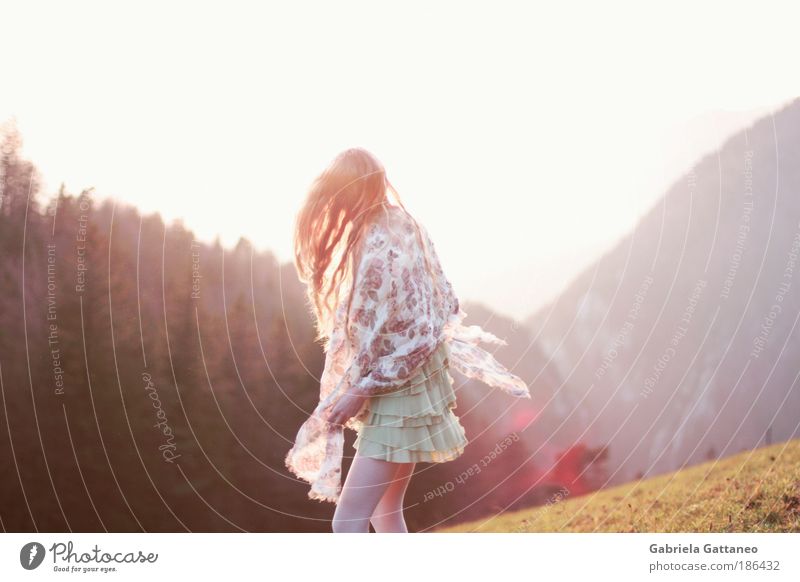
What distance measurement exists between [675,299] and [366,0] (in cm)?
286

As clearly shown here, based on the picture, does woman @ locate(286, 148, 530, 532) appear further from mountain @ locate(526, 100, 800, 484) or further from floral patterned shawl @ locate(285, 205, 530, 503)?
mountain @ locate(526, 100, 800, 484)

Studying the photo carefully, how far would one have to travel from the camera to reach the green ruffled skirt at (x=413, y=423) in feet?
10.6

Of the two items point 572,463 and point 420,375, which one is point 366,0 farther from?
point 572,463

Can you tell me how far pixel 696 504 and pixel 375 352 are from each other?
269 centimetres

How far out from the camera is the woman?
3.24 metres

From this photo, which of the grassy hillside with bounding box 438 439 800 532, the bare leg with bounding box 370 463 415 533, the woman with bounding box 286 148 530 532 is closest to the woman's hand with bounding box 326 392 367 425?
the woman with bounding box 286 148 530 532

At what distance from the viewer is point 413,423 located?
3.27 meters

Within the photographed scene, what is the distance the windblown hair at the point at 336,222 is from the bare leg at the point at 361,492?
0.62 m

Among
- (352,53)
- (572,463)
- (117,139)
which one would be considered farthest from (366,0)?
(572,463)

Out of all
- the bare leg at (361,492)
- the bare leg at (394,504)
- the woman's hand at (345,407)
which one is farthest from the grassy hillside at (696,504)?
the woman's hand at (345,407)

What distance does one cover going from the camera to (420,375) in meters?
3.34
